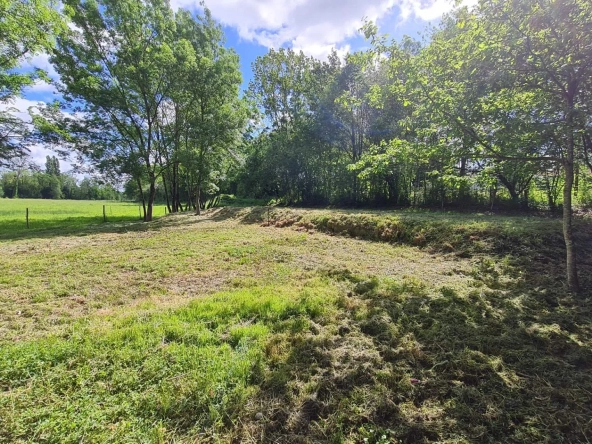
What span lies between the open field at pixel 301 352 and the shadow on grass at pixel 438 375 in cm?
1

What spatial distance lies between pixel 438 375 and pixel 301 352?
139 cm

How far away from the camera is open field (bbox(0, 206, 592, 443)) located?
201 centimetres

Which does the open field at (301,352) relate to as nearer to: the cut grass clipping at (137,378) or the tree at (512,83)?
the cut grass clipping at (137,378)

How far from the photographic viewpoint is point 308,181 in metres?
21.1

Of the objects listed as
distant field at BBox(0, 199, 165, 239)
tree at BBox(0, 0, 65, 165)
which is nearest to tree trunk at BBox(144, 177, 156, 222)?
distant field at BBox(0, 199, 165, 239)

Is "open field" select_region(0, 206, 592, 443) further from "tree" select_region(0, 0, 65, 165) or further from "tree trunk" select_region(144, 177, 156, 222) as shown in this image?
"tree trunk" select_region(144, 177, 156, 222)

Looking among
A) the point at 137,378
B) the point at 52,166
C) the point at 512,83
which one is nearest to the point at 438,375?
the point at 137,378

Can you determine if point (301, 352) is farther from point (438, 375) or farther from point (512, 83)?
point (512, 83)

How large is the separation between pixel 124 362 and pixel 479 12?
21.1 ft

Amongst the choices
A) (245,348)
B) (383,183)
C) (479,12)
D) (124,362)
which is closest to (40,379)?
(124,362)

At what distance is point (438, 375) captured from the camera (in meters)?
2.56

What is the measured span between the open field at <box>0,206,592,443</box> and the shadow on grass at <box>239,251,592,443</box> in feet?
0.05

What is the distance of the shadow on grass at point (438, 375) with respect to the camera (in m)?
2.01

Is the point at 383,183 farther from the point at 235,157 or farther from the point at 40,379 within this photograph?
the point at 40,379
